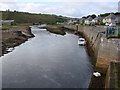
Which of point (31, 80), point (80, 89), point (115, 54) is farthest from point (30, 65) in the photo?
point (115, 54)

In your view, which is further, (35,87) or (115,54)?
(115,54)

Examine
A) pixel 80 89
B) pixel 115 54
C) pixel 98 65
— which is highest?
pixel 115 54

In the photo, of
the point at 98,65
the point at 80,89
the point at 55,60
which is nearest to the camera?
the point at 80,89

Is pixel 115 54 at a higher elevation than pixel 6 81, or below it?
higher

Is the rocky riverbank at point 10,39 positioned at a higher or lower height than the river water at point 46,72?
higher

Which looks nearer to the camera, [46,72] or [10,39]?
[46,72]

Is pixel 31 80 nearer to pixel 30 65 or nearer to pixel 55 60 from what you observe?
pixel 30 65

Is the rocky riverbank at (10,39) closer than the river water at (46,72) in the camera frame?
No

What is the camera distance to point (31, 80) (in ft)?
53.9

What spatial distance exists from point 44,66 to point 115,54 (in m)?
9.37

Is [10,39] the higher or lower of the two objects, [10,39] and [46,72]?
the higher

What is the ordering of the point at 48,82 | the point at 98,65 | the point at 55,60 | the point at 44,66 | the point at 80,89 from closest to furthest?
the point at 80,89 < the point at 48,82 < the point at 98,65 < the point at 44,66 < the point at 55,60

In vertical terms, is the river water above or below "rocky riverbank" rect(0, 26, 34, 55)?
below

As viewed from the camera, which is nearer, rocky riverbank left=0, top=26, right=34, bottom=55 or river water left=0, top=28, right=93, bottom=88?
river water left=0, top=28, right=93, bottom=88
